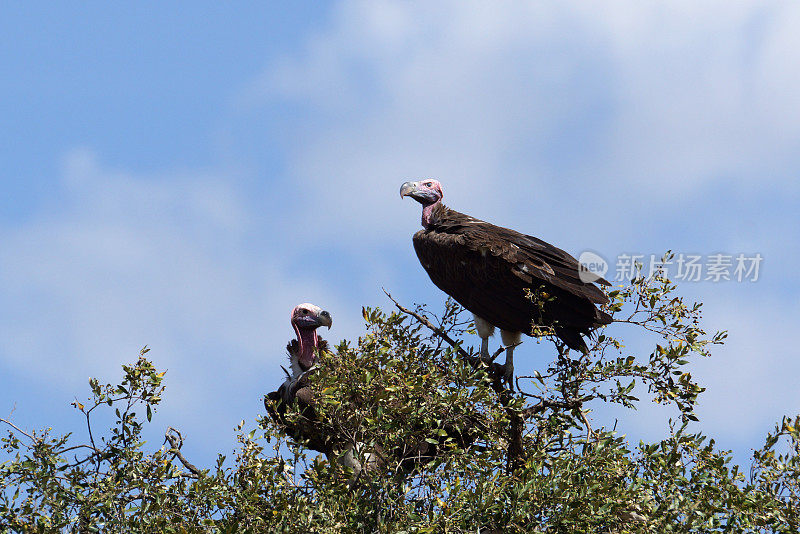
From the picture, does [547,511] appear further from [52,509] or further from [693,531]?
[52,509]

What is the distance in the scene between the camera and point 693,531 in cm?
604

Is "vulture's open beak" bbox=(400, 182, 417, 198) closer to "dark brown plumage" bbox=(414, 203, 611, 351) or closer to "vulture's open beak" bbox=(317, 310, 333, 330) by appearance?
"dark brown plumage" bbox=(414, 203, 611, 351)

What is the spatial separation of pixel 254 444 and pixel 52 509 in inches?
Answer: 60.1

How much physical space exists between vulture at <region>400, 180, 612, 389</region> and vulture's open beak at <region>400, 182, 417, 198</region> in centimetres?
108

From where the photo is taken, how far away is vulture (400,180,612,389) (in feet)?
27.6

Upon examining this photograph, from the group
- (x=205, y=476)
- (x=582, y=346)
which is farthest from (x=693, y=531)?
(x=205, y=476)

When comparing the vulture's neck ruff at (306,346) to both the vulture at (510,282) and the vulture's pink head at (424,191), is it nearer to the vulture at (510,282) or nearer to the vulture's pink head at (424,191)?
the vulture at (510,282)

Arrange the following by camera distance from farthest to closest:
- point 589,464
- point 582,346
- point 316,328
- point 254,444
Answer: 1. point 316,328
2. point 582,346
3. point 254,444
4. point 589,464

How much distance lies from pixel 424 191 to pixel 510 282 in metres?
2.34

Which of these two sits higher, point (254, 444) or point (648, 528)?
point (254, 444)

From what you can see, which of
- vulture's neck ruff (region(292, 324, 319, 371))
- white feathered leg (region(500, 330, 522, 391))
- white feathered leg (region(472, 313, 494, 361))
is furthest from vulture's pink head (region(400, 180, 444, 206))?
white feathered leg (region(500, 330, 522, 391))

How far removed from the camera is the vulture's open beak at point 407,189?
10766 mm

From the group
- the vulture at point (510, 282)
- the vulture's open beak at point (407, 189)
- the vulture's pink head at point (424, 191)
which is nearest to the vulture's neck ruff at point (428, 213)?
the vulture's pink head at point (424, 191)

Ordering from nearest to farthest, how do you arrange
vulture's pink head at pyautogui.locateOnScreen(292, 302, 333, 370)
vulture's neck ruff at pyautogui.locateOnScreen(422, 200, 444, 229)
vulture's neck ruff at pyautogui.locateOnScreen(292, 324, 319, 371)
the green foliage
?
the green foliage < vulture's neck ruff at pyautogui.locateOnScreen(292, 324, 319, 371) < vulture's neck ruff at pyautogui.locateOnScreen(422, 200, 444, 229) < vulture's pink head at pyautogui.locateOnScreen(292, 302, 333, 370)
